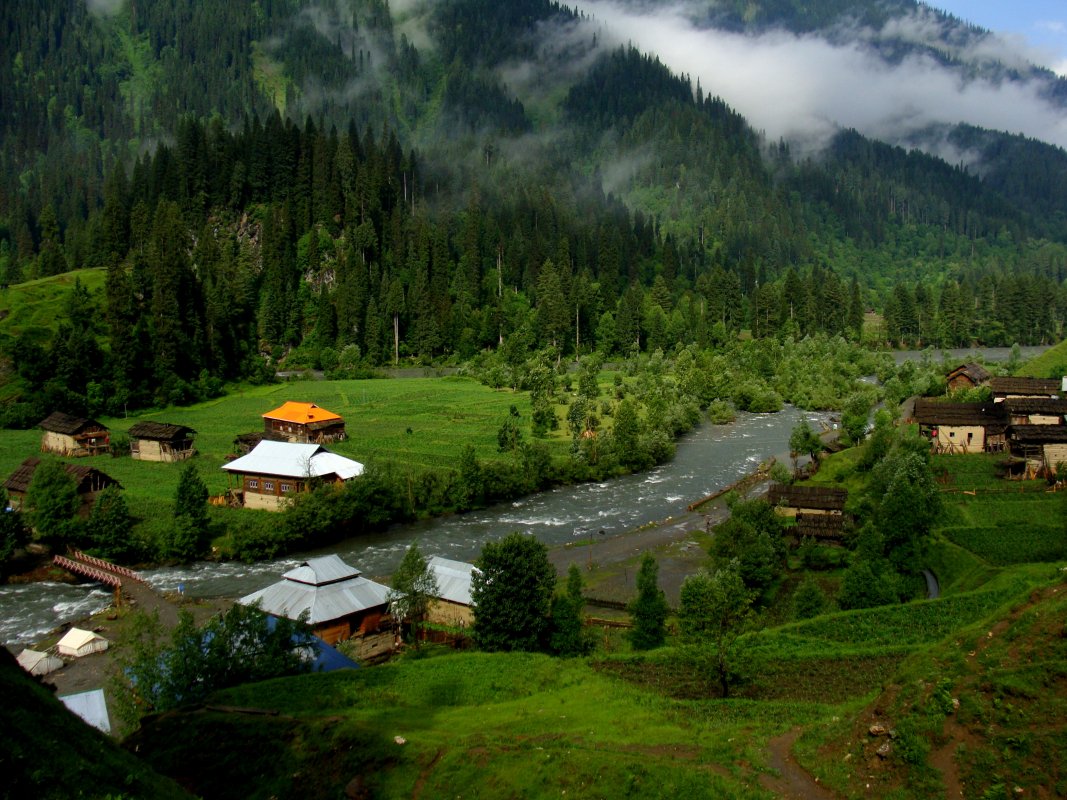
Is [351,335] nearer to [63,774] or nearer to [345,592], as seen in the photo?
[345,592]

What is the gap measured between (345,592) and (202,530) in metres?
16.8

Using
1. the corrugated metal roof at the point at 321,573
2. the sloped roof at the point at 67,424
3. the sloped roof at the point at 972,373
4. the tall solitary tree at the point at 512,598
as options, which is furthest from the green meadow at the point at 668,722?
the sloped roof at the point at 972,373

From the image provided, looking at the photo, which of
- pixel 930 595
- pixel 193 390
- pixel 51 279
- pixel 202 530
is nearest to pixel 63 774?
pixel 930 595

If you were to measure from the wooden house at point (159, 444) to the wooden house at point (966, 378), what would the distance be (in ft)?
250

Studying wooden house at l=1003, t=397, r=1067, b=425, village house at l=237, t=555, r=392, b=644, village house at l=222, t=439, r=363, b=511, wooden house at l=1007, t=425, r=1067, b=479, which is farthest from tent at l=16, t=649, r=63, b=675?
wooden house at l=1003, t=397, r=1067, b=425

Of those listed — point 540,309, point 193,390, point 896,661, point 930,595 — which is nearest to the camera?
point 896,661

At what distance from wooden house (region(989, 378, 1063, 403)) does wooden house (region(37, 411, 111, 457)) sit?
76486mm

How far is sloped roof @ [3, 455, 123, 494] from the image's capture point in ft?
178

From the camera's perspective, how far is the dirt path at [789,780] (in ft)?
62.0

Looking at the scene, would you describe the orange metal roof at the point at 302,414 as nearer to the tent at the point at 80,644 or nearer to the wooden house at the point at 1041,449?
the tent at the point at 80,644

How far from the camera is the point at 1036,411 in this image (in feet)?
197

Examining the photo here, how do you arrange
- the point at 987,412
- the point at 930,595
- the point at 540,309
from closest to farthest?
the point at 930,595 < the point at 987,412 < the point at 540,309

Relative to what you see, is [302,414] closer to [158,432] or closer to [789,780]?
Result: [158,432]

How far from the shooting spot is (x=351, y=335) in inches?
4877
